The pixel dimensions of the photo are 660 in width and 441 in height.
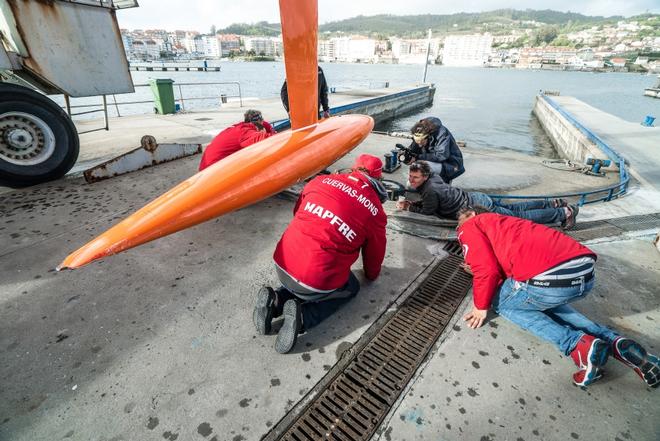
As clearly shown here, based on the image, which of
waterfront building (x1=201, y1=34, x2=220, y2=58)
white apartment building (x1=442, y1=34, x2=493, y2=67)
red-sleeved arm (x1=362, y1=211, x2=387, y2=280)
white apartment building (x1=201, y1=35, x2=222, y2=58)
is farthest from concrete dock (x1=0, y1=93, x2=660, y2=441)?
white apartment building (x1=442, y1=34, x2=493, y2=67)

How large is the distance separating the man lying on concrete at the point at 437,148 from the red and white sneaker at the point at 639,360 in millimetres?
3412

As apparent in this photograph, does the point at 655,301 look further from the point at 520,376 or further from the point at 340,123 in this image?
the point at 340,123

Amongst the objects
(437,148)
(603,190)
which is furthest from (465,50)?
(437,148)

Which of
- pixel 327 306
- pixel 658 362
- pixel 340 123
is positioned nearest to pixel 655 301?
pixel 658 362

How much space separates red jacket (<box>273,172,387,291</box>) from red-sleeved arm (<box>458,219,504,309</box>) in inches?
32.2

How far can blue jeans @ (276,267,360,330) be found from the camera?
2521 millimetres

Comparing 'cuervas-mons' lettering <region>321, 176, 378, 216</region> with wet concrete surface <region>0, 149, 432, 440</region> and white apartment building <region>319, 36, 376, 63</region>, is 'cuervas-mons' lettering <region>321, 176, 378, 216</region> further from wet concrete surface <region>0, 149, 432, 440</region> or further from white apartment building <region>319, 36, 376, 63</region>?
white apartment building <region>319, 36, 376, 63</region>

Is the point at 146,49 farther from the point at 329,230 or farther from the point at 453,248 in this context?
the point at 329,230

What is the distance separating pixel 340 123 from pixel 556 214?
352 centimetres

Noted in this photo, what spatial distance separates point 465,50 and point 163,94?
20196 centimetres

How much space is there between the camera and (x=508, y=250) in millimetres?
2557

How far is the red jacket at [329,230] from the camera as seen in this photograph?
2.41 meters

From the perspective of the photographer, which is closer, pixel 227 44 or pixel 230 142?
pixel 230 142

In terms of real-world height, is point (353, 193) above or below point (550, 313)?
above
